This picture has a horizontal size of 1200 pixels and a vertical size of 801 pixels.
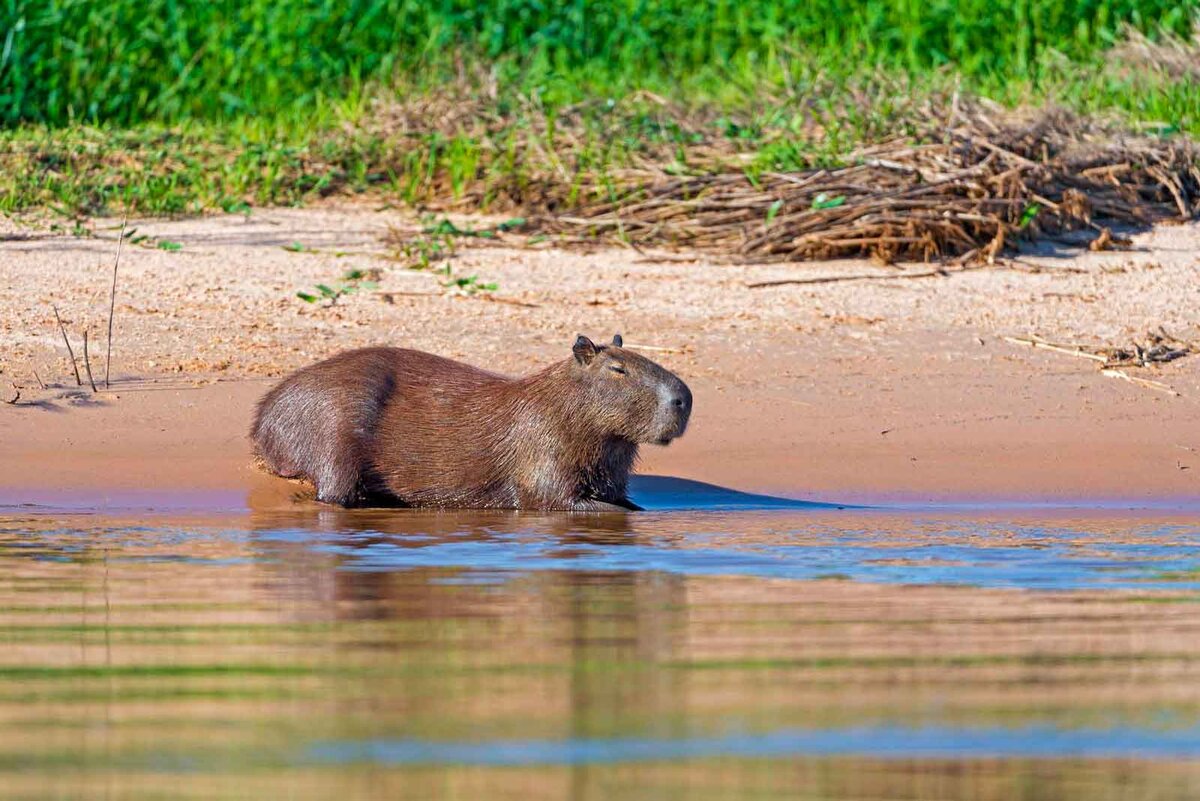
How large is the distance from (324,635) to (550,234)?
5.98m

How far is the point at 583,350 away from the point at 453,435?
0.60 meters

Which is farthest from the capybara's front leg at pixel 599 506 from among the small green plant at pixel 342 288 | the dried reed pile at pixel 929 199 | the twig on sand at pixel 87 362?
the dried reed pile at pixel 929 199

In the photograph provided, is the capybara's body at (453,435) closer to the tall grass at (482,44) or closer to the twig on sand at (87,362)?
the twig on sand at (87,362)

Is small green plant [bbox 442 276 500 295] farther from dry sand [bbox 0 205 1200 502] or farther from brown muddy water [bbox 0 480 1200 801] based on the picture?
brown muddy water [bbox 0 480 1200 801]

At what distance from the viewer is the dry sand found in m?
7.79

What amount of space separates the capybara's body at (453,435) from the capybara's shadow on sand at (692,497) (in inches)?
7.2

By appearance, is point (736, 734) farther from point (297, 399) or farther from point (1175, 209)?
point (1175, 209)

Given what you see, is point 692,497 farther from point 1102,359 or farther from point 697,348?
point 1102,359

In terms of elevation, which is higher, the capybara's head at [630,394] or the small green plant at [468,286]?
the small green plant at [468,286]

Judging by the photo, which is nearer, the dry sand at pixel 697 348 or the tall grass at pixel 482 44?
the dry sand at pixel 697 348

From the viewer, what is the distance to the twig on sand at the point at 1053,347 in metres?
8.88

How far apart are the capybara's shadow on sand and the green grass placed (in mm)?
3194

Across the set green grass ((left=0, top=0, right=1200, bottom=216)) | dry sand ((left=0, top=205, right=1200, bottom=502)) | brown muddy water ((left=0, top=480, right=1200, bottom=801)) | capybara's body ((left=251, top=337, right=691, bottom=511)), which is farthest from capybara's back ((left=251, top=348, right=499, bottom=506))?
green grass ((left=0, top=0, right=1200, bottom=216))

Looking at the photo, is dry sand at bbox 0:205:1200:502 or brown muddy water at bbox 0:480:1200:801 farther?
dry sand at bbox 0:205:1200:502
